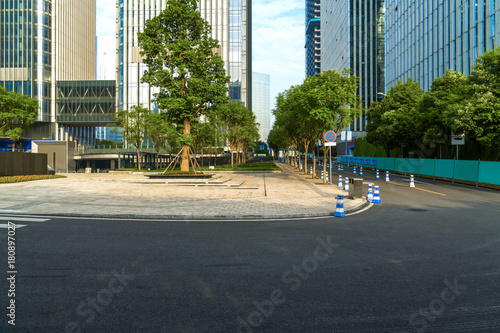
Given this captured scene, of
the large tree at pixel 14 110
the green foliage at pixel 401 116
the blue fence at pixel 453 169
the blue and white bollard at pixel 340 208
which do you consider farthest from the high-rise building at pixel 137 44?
the blue and white bollard at pixel 340 208

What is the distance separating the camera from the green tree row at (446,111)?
22266 mm

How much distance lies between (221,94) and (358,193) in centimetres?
1445

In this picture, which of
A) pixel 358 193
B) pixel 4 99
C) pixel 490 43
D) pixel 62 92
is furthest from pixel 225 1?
pixel 358 193

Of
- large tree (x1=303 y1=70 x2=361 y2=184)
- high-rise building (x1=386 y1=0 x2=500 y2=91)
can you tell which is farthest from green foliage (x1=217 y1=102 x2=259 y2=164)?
high-rise building (x1=386 y1=0 x2=500 y2=91)

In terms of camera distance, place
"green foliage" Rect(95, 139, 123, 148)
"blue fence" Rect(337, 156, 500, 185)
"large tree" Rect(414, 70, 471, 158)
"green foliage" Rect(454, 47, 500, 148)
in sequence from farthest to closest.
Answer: "green foliage" Rect(95, 139, 123, 148)
"large tree" Rect(414, 70, 471, 158)
"green foliage" Rect(454, 47, 500, 148)
"blue fence" Rect(337, 156, 500, 185)

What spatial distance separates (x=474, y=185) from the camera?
23750 millimetres

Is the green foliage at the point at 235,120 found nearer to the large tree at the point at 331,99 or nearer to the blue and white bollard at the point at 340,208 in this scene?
the large tree at the point at 331,99

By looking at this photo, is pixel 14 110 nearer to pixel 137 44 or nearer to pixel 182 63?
pixel 137 44

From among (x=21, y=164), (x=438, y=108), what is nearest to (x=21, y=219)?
(x=21, y=164)

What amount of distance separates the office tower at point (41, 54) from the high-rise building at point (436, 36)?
69.0 metres

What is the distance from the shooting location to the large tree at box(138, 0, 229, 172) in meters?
24.4

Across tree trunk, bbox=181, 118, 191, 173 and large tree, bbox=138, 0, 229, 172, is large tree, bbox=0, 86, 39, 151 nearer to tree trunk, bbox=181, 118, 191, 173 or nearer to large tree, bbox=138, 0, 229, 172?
large tree, bbox=138, 0, 229, 172

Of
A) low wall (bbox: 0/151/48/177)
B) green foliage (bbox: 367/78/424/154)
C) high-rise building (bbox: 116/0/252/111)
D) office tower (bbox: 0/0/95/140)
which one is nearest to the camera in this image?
low wall (bbox: 0/151/48/177)

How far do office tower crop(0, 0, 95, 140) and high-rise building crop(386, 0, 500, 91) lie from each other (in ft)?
226
